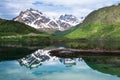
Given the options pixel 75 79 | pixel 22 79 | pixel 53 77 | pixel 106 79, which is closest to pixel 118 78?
pixel 106 79

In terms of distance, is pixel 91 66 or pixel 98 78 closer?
pixel 98 78

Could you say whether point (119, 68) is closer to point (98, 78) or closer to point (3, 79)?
point (98, 78)

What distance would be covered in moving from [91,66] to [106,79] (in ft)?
84.7

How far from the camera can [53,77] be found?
67.9m

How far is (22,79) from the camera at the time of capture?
205 feet

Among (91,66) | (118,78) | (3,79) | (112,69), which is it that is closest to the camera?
(3,79)

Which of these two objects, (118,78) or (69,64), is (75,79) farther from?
(69,64)

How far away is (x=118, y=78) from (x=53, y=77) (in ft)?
47.4

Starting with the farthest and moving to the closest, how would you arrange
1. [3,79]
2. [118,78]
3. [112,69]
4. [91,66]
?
[91,66]
[112,69]
[118,78]
[3,79]

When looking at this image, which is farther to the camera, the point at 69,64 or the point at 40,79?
the point at 69,64

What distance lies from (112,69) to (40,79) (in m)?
24.4

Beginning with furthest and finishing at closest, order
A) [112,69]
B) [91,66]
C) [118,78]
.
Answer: [91,66] < [112,69] < [118,78]

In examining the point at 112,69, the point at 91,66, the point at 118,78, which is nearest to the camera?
the point at 118,78

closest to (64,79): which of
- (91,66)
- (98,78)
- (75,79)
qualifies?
(75,79)
